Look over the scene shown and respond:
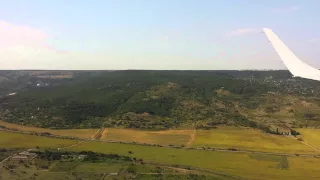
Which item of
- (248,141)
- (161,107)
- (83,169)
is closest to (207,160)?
(248,141)

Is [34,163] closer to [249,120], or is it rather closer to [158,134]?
[158,134]

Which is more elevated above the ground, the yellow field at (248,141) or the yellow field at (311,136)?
the yellow field at (311,136)

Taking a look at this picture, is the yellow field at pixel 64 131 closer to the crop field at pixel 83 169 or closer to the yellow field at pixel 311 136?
the crop field at pixel 83 169

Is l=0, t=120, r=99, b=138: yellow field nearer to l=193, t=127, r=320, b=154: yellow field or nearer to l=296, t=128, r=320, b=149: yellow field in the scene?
l=193, t=127, r=320, b=154: yellow field

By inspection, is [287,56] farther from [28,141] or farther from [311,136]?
[311,136]

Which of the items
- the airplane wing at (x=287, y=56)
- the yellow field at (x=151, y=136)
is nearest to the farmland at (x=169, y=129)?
the yellow field at (x=151, y=136)

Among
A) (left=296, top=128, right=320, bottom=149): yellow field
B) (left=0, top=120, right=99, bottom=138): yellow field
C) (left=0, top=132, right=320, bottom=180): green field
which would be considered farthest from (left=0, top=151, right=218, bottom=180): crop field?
(left=296, top=128, right=320, bottom=149): yellow field

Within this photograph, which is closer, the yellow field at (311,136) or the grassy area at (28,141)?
the grassy area at (28,141)
